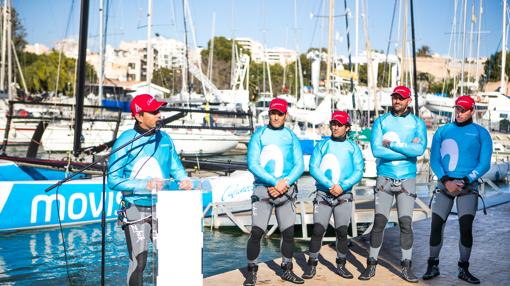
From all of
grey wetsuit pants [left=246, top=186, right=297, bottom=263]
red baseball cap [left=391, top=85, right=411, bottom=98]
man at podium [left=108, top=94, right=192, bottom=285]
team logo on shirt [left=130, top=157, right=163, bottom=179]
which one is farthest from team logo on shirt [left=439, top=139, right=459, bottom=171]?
team logo on shirt [left=130, top=157, right=163, bottom=179]

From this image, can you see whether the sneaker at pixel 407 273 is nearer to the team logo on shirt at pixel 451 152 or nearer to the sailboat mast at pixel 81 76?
the team logo on shirt at pixel 451 152

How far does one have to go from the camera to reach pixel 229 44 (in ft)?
371

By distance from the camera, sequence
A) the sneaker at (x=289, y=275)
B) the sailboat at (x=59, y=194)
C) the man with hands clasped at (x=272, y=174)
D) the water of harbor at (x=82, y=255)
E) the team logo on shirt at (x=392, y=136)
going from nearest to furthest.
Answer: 1. the man with hands clasped at (x=272, y=174)
2. the sneaker at (x=289, y=275)
3. the team logo on shirt at (x=392, y=136)
4. the water of harbor at (x=82, y=255)
5. the sailboat at (x=59, y=194)

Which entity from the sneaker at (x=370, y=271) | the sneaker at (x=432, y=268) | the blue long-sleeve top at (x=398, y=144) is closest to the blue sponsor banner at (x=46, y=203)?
the sneaker at (x=370, y=271)

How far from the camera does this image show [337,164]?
23.3 feet

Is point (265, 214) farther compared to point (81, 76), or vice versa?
point (81, 76)

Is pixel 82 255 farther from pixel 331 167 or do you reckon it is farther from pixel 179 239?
pixel 179 239

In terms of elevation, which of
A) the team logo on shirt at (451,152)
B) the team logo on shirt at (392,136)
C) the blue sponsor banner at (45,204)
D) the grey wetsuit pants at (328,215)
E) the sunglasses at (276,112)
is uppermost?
the sunglasses at (276,112)

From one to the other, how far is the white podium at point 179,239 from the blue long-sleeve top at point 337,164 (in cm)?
269

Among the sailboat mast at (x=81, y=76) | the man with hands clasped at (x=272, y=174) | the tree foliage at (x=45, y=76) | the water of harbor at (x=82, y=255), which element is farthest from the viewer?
the tree foliage at (x=45, y=76)

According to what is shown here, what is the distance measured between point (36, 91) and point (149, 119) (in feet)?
282

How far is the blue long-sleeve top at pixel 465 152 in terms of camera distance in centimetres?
679

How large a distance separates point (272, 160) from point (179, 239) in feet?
7.61

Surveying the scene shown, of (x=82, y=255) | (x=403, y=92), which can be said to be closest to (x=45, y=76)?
(x=82, y=255)
